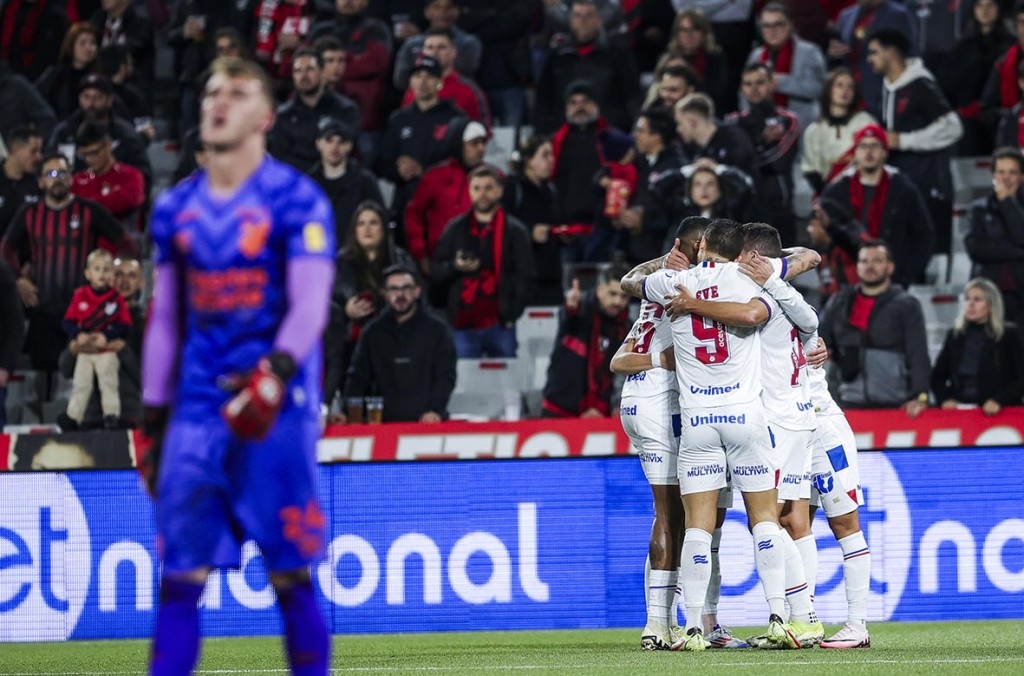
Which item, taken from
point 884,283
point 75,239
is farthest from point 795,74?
point 75,239

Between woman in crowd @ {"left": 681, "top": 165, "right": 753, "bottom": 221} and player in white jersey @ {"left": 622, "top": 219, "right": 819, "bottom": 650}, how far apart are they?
14.1 feet

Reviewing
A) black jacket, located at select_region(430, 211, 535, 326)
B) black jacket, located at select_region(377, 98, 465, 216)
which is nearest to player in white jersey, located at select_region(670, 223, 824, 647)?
black jacket, located at select_region(430, 211, 535, 326)

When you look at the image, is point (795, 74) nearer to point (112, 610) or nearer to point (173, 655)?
point (112, 610)

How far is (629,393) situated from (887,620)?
325 cm

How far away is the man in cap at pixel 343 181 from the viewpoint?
14.9 m

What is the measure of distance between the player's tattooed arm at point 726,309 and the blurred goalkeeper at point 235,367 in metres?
3.87

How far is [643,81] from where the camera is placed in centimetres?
1755

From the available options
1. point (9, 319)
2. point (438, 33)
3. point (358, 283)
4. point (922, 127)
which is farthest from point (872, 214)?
point (9, 319)

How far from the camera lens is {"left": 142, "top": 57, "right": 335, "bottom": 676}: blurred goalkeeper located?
17.5 ft

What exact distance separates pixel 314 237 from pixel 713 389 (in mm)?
4220

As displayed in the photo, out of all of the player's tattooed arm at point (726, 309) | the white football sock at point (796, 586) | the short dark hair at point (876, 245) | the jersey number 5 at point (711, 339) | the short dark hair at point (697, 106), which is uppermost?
the short dark hair at point (697, 106)

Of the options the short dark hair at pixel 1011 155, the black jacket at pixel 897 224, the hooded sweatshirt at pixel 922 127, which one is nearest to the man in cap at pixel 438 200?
the black jacket at pixel 897 224

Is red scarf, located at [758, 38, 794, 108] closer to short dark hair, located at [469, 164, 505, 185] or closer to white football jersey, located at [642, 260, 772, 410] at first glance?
short dark hair, located at [469, 164, 505, 185]

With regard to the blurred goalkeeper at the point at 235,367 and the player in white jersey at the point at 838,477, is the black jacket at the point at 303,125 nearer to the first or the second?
the player in white jersey at the point at 838,477
